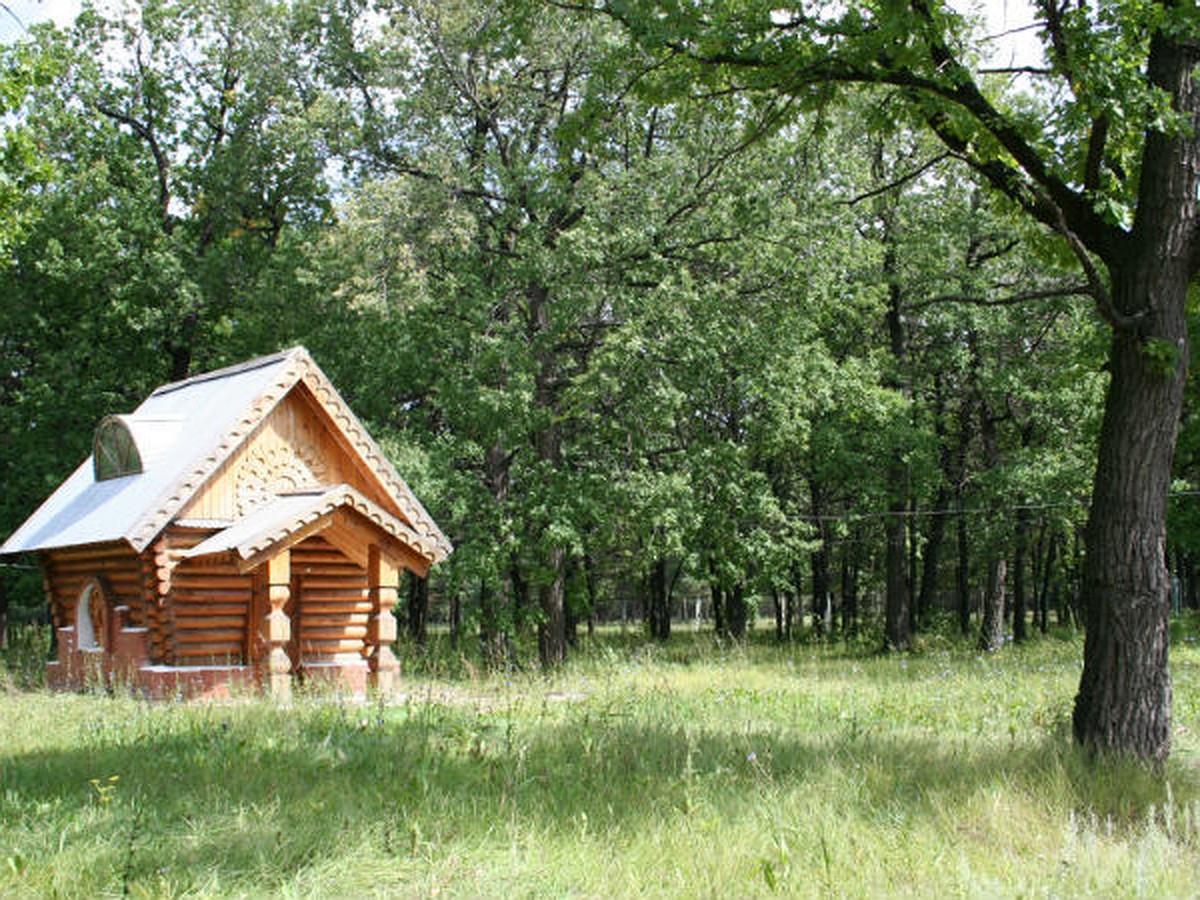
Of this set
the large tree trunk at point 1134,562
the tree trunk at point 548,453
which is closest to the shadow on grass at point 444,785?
the large tree trunk at point 1134,562

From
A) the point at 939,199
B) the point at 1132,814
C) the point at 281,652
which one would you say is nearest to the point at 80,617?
the point at 281,652

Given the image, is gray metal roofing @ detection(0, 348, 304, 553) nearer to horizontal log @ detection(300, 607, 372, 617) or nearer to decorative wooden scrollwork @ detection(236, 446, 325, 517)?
decorative wooden scrollwork @ detection(236, 446, 325, 517)

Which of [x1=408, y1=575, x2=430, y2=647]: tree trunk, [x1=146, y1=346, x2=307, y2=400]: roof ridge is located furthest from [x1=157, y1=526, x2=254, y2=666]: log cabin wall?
[x1=408, y1=575, x2=430, y2=647]: tree trunk

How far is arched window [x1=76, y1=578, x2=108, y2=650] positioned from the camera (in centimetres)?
1831

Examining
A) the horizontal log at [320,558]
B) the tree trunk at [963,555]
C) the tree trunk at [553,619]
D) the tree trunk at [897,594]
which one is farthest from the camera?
the tree trunk at [963,555]

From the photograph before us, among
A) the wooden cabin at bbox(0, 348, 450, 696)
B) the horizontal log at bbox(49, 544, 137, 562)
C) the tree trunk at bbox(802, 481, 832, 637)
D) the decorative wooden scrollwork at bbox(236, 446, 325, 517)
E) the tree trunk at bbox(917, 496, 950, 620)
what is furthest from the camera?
the tree trunk at bbox(802, 481, 832, 637)

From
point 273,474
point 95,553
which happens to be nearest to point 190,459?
point 273,474

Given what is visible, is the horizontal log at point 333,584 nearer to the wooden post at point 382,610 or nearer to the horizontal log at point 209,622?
the wooden post at point 382,610

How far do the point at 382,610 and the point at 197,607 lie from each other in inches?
117

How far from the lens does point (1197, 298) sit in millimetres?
9148

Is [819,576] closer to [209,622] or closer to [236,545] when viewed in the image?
[209,622]

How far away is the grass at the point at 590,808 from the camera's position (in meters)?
5.38

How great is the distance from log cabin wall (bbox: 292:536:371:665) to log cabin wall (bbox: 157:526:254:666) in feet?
4.07

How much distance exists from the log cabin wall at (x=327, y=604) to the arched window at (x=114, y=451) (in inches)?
130
